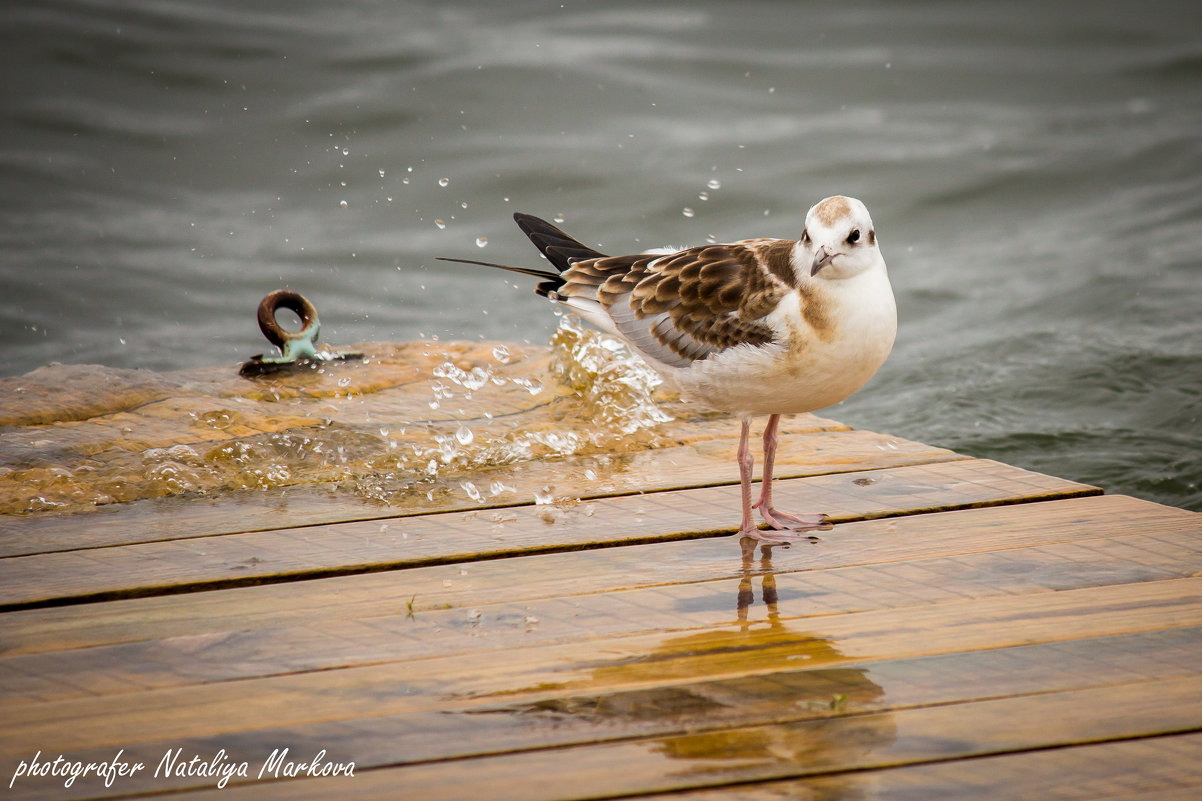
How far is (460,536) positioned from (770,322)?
1.00 meters

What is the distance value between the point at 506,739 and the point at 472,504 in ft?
4.36

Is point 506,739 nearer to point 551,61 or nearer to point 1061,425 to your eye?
point 1061,425

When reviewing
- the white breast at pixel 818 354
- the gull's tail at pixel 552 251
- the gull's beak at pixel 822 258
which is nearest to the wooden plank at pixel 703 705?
the white breast at pixel 818 354

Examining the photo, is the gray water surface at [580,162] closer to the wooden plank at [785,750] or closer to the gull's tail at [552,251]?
the gull's tail at [552,251]

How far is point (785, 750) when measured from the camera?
2.16m

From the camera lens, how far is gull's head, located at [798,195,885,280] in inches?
123

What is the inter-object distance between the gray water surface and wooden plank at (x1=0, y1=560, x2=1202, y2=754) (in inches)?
191

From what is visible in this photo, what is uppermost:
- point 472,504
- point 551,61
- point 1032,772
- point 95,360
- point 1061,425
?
point 551,61

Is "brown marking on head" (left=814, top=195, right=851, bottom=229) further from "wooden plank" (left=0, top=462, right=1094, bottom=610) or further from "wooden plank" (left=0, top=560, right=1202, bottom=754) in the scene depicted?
"wooden plank" (left=0, top=560, right=1202, bottom=754)

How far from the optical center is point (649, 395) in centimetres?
446

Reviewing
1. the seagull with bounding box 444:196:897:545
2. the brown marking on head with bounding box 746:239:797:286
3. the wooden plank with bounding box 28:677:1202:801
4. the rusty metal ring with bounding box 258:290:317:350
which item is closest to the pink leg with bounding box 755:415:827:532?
the seagull with bounding box 444:196:897:545

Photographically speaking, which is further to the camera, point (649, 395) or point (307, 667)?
point (649, 395)

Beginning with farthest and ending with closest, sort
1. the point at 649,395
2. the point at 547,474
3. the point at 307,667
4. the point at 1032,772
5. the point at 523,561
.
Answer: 1. the point at 649,395
2. the point at 547,474
3. the point at 523,561
4. the point at 307,667
5. the point at 1032,772

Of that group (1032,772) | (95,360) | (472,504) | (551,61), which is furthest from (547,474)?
(551,61)
